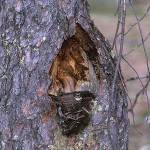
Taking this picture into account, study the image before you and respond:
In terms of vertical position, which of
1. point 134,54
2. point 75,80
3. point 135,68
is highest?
point 134,54

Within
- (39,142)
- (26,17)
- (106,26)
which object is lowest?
(39,142)

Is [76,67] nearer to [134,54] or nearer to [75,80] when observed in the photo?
[75,80]

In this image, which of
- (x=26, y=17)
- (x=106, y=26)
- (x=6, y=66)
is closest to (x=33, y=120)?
(x=6, y=66)

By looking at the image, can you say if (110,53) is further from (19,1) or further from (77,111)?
(19,1)

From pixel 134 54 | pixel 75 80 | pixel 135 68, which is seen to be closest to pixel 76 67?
pixel 75 80

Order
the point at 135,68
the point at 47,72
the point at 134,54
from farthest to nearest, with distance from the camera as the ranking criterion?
the point at 134,54 → the point at 135,68 → the point at 47,72

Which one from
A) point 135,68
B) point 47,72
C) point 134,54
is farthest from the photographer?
→ point 134,54

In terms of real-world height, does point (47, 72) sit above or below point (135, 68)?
below
